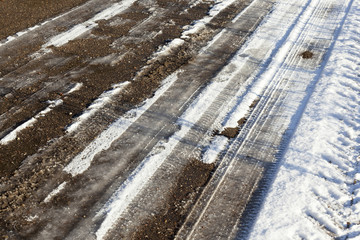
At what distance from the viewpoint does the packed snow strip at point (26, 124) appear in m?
6.19

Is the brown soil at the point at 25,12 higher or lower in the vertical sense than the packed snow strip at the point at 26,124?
lower

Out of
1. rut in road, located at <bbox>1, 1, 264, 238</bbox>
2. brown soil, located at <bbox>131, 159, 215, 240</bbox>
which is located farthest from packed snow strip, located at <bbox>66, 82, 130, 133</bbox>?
brown soil, located at <bbox>131, 159, 215, 240</bbox>

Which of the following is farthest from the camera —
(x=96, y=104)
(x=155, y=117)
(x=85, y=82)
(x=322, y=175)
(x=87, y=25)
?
(x=87, y=25)

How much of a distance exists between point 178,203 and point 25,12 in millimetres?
8460

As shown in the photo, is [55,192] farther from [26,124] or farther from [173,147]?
[173,147]

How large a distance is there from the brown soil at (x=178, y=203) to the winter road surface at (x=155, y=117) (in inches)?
0.7

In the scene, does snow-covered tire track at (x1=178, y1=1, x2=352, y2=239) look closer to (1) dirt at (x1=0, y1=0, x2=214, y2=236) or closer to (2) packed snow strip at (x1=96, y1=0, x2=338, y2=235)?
(2) packed snow strip at (x1=96, y1=0, x2=338, y2=235)

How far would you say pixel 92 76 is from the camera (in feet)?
25.9

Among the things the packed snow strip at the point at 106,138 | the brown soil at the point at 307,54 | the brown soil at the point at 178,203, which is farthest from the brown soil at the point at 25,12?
the brown soil at the point at 307,54

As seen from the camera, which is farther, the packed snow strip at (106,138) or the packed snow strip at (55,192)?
the packed snow strip at (106,138)

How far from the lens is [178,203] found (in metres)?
5.11

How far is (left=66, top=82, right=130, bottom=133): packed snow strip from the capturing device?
6.51m

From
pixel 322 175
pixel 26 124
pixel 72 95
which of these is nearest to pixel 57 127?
pixel 26 124

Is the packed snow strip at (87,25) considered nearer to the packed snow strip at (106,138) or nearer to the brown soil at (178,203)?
the packed snow strip at (106,138)
